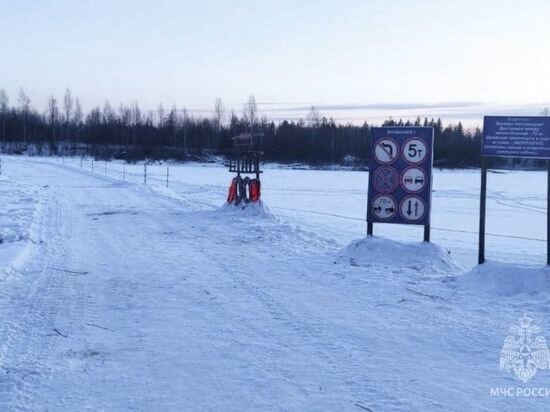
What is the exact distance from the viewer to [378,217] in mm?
11516

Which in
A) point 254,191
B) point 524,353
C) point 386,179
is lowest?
point 524,353

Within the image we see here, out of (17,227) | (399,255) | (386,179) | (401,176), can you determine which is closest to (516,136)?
(401,176)

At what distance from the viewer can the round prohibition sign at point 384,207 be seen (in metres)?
11.4

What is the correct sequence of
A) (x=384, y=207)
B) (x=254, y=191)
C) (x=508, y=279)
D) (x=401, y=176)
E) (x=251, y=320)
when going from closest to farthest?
1. (x=251, y=320)
2. (x=508, y=279)
3. (x=401, y=176)
4. (x=384, y=207)
5. (x=254, y=191)

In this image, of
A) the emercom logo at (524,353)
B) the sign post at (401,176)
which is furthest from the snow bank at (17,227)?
the emercom logo at (524,353)

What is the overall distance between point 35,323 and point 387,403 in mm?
3793

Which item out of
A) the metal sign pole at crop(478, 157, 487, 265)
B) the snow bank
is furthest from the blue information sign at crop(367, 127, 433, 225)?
the snow bank

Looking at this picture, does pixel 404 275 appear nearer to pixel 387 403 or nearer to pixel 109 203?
pixel 387 403

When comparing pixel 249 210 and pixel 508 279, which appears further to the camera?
pixel 249 210

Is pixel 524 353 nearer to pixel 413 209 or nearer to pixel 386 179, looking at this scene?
pixel 413 209

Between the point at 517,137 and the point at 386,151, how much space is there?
272 cm

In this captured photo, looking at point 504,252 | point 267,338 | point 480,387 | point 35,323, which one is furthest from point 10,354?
point 504,252

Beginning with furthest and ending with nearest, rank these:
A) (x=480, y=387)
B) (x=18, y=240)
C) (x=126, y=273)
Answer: (x=18, y=240) < (x=126, y=273) < (x=480, y=387)

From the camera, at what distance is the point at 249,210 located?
16469 mm
